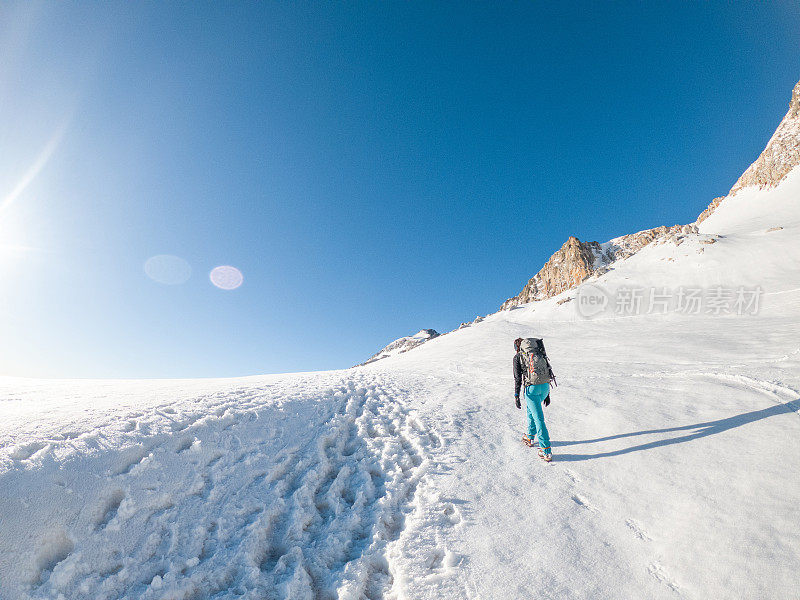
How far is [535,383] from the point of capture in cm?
602

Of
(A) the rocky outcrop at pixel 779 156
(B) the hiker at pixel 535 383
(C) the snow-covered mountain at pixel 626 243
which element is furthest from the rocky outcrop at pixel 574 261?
(B) the hiker at pixel 535 383

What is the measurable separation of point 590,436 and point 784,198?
275ft

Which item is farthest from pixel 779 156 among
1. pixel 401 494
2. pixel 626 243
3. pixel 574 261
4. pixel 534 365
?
pixel 401 494

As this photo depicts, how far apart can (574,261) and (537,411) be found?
106617 mm

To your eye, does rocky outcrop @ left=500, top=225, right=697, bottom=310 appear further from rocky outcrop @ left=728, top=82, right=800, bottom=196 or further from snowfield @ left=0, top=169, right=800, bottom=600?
snowfield @ left=0, top=169, right=800, bottom=600

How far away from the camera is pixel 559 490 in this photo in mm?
4789

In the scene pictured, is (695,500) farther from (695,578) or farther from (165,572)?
(165,572)

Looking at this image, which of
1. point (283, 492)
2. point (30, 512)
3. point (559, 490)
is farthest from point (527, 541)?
point (30, 512)

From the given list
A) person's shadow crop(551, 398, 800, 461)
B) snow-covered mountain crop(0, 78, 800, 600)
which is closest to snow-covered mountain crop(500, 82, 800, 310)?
person's shadow crop(551, 398, 800, 461)

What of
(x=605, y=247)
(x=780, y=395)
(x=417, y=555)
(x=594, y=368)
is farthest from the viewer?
(x=605, y=247)

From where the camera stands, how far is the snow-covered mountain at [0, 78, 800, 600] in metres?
3.29

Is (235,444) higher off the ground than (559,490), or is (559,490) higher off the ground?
(235,444)

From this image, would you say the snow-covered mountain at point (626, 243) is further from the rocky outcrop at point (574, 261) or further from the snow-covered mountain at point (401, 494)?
the snow-covered mountain at point (401, 494)

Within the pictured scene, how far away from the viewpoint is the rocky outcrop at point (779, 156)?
6531 cm
